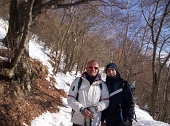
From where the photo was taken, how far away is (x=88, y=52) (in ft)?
96.0

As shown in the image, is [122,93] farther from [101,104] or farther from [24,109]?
[24,109]

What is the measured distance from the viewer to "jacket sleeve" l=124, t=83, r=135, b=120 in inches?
120

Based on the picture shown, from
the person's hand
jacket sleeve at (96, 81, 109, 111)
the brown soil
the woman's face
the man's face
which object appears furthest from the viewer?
the brown soil

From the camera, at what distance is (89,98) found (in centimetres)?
306

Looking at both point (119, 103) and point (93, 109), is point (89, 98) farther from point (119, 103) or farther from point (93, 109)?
point (119, 103)

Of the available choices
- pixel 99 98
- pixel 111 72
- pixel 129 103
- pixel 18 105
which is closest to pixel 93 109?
pixel 99 98

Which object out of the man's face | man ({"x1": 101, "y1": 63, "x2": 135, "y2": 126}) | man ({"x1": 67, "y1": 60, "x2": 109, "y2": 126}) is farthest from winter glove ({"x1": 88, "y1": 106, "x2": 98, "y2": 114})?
the man's face

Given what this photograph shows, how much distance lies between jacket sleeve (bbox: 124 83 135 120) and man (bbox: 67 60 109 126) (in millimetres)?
324

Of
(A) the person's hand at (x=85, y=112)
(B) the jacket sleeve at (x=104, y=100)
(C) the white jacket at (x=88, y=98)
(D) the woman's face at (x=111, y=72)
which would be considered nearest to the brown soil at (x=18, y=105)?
(C) the white jacket at (x=88, y=98)

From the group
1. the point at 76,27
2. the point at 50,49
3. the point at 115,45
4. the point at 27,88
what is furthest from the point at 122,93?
the point at 50,49

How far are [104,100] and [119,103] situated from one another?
10.1 inches

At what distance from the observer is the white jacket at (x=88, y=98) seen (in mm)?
3029

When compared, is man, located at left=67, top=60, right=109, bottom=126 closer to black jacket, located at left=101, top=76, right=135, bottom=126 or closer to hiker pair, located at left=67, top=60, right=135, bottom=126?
hiker pair, located at left=67, top=60, right=135, bottom=126

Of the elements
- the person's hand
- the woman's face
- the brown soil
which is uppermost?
the woman's face
